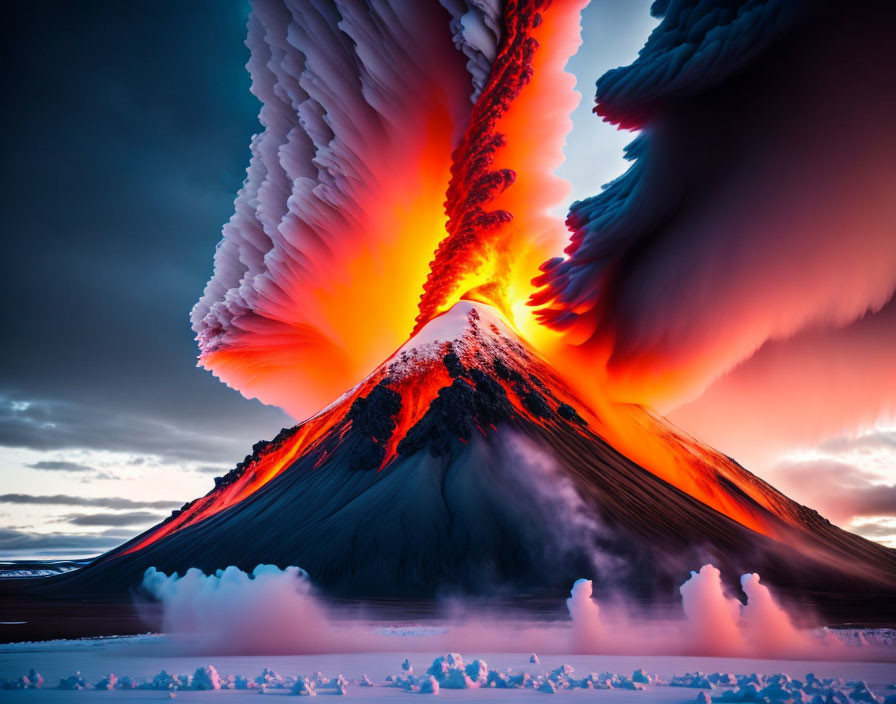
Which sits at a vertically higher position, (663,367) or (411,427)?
(663,367)

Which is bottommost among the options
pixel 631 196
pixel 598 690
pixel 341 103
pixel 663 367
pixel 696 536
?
pixel 598 690

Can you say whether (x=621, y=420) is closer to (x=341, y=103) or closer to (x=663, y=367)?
(x=663, y=367)

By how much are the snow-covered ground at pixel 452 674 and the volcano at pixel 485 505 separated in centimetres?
4582

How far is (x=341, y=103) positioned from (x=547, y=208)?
3517cm

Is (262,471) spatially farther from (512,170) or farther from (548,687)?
(548,687)

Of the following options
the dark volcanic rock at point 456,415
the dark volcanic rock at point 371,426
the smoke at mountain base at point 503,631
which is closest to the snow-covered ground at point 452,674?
the smoke at mountain base at point 503,631

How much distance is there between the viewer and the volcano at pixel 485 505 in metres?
93.1

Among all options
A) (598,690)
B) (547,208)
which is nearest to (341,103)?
(547,208)

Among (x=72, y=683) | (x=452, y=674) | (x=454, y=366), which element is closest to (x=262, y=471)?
(x=454, y=366)

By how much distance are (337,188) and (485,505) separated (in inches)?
1993

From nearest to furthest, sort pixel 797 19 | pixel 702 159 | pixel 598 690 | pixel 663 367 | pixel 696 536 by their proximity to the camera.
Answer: pixel 598 690 < pixel 797 19 < pixel 702 159 < pixel 696 536 < pixel 663 367

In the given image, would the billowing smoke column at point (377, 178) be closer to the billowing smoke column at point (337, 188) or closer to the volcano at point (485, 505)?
the billowing smoke column at point (337, 188)

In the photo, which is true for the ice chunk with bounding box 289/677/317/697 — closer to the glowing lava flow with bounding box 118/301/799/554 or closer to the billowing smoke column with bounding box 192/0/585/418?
Answer: the glowing lava flow with bounding box 118/301/799/554

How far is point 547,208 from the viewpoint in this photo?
124250mm
